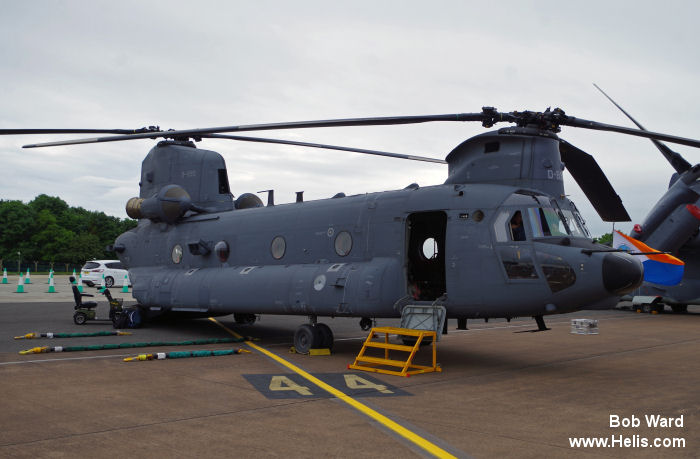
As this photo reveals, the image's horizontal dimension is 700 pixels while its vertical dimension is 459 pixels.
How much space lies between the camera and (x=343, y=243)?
41.8 ft

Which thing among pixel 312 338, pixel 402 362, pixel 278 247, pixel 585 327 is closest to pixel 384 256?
pixel 312 338

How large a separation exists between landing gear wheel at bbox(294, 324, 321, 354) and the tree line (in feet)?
303

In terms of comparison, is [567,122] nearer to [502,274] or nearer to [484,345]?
[502,274]

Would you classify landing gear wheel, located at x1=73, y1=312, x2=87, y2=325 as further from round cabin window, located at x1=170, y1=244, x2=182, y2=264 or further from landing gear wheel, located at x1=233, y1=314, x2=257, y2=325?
landing gear wheel, located at x1=233, y1=314, x2=257, y2=325

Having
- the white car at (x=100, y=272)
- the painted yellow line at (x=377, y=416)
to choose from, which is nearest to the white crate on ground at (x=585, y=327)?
the painted yellow line at (x=377, y=416)

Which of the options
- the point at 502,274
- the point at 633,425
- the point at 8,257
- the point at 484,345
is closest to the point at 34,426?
the point at 633,425

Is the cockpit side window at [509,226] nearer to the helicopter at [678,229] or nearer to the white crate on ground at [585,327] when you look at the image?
the white crate on ground at [585,327]

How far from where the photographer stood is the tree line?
313ft

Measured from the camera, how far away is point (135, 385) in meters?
8.76

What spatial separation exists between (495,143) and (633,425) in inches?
250

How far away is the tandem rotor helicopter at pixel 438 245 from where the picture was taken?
10.1 metres

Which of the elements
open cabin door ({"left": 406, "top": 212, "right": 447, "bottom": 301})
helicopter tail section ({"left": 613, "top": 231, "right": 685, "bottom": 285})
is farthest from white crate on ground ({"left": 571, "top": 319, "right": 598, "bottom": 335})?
helicopter tail section ({"left": 613, "top": 231, "right": 685, "bottom": 285})

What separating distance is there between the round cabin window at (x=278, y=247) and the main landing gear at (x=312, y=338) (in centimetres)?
228

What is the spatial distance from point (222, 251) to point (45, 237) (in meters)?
98.1
